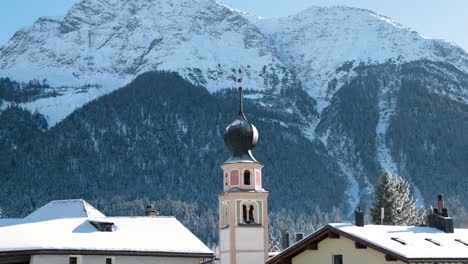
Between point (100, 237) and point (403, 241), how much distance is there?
15913 mm

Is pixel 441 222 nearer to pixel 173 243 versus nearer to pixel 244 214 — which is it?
pixel 173 243

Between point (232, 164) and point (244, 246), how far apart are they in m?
5.96

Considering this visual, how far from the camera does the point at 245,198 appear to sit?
69.5 metres

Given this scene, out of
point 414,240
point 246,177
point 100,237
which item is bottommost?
point 414,240

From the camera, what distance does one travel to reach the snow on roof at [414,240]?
48.9 meters

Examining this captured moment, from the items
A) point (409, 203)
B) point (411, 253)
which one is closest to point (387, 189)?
point (409, 203)

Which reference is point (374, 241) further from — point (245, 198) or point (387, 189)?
point (387, 189)

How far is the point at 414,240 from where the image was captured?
170ft

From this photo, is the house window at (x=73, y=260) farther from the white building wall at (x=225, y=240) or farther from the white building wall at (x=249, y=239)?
the white building wall at (x=249, y=239)

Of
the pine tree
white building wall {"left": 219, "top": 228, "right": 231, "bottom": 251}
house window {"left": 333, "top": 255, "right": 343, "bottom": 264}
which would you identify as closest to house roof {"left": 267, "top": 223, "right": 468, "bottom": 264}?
house window {"left": 333, "top": 255, "right": 343, "bottom": 264}

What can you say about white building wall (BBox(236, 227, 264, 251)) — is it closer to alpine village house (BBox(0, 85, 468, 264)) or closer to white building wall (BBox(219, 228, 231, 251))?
white building wall (BBox(219, 228, 231, 251))

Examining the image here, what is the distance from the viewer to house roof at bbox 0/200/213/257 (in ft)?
165

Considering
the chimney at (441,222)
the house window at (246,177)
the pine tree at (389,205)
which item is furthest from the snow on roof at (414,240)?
the pine tree at (389,205)

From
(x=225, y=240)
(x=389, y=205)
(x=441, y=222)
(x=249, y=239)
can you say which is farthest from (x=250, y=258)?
(x=389, y=205)
